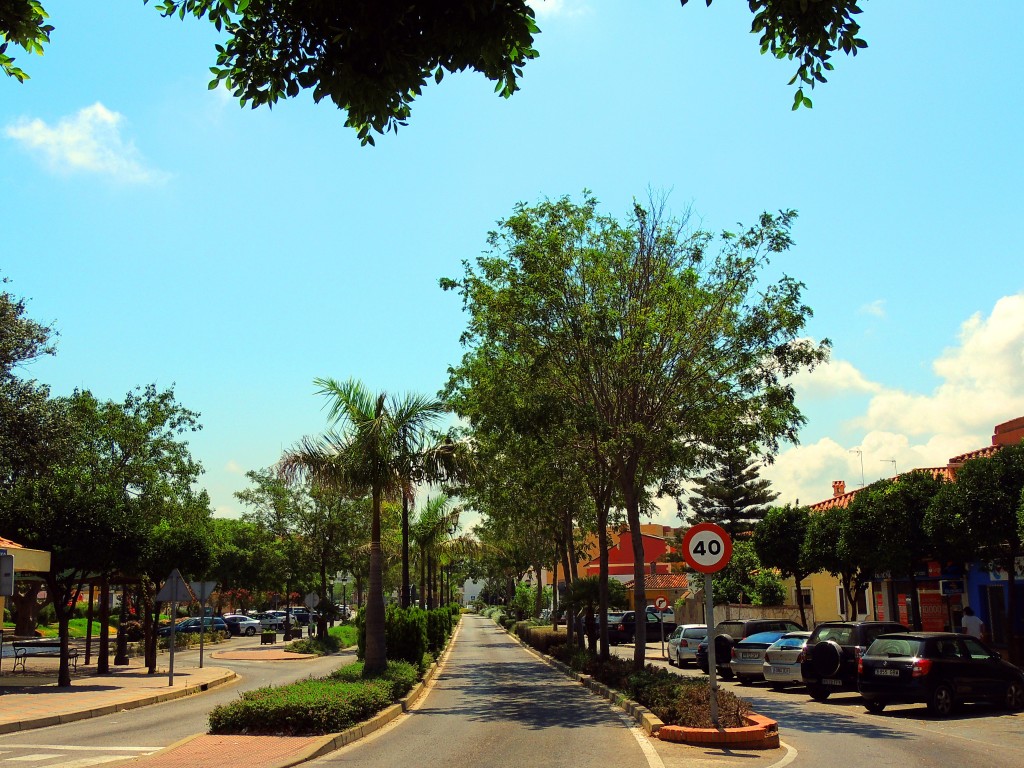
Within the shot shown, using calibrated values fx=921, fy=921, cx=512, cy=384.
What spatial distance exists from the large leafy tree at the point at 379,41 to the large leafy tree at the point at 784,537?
99.9ft

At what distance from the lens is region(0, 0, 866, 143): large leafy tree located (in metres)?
5.77

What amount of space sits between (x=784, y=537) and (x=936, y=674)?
19.1 metres

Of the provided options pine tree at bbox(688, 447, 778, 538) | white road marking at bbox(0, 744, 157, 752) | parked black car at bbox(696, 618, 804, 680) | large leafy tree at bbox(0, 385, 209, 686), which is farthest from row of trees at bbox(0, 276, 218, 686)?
pine tree at bbox(688, 447, 778, 538)

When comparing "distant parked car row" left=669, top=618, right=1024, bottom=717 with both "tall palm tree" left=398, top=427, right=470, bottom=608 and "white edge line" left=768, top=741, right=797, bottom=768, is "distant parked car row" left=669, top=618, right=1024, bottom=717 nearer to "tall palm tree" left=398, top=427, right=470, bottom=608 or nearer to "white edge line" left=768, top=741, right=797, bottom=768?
"white edge line" left=768, top=741, right=797, bottom=768

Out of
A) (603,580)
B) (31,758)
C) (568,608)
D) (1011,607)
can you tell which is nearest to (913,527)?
(1011,607)

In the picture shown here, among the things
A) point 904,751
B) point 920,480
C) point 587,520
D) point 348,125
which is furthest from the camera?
point 587,520

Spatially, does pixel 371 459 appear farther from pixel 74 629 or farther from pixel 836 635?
pixel 74 629

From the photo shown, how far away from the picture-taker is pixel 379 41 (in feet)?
19.1

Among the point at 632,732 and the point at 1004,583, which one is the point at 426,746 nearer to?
the point at 632,732

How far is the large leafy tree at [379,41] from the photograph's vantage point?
5.77 metres

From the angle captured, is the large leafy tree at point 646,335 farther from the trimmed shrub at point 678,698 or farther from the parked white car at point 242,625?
the parked white car at point 242,625

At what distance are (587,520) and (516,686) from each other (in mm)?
10066

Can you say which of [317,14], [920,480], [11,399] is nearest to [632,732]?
[317,14]

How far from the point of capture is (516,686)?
2317cm
